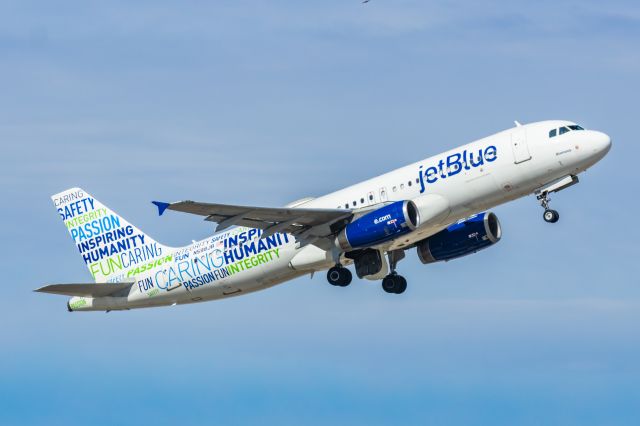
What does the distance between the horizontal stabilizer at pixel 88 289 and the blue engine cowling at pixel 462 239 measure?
1394 centimetres

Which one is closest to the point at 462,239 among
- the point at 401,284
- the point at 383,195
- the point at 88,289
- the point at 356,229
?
the point at 401,284

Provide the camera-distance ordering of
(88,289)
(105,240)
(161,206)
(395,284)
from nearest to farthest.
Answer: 1. (161,206)
2. (395,284)
3. (88,289)
4. (105,240)

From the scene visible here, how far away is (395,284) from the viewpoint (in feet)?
202

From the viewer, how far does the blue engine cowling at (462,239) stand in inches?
2387

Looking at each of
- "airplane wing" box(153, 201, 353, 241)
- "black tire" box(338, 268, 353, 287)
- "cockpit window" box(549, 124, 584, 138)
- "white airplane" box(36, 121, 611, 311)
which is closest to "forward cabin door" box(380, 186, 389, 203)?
"white airplane" box(36, 121, 611, 311)

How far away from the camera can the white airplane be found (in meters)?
54.3

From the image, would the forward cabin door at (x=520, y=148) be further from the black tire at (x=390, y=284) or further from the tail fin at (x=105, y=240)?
the tail fin at (x=105, y=240)

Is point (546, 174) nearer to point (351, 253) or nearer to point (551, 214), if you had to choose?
point (551, 214)

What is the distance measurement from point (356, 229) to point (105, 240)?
15.9 metres

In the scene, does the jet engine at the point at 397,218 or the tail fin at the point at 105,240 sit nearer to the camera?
the jet engine at the point at 397,218

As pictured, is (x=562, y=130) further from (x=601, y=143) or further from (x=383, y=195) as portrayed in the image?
(x=383, y=195)

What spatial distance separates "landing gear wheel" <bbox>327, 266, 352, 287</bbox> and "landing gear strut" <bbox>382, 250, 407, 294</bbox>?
3.29 meters

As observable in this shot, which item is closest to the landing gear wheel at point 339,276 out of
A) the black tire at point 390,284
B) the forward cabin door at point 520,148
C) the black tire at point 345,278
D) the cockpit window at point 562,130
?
the black tire at point 345,278

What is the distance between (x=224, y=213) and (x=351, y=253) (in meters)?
7.14
